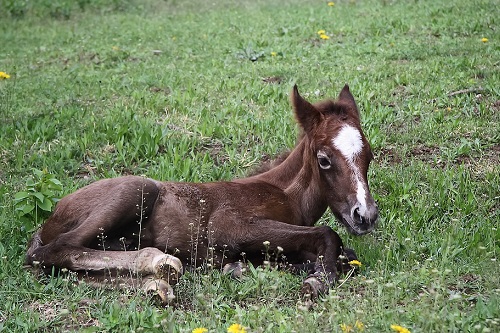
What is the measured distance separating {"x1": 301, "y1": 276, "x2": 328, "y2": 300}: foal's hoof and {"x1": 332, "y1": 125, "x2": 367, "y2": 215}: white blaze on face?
709 mm

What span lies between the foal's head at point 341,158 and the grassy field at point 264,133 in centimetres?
38

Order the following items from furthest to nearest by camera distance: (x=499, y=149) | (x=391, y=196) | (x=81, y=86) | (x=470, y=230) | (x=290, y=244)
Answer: (x=81, y=86) < (x=499, y=149) < (x=391, y=196) < (x=470, y=230) < (x=290, y=244)

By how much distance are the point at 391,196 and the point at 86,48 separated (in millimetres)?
7680

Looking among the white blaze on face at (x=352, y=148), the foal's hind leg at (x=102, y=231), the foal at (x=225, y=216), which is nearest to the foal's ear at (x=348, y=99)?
the foal at (x=225, y=216)

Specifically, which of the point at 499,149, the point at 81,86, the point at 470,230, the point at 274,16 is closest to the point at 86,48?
the point at 81,86

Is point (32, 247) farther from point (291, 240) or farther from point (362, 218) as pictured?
point (362, 218)

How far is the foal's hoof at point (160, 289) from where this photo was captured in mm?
5199

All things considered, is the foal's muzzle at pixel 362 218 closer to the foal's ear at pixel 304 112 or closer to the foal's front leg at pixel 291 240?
the foal's front leg at pixel 291 240

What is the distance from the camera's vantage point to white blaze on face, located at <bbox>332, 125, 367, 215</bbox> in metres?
5.77

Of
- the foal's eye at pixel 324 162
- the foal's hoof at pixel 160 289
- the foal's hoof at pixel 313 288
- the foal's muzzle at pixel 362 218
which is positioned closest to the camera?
the foal's hoof at pixel 160 289

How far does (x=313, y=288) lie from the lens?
211 inches

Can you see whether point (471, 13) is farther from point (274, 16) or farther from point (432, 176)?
point (432, 176)

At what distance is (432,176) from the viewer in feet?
24.7

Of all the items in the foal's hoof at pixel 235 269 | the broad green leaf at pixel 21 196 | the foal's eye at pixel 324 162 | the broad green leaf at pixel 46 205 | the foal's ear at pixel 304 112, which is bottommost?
the foal's hoof at pixel 235 269
